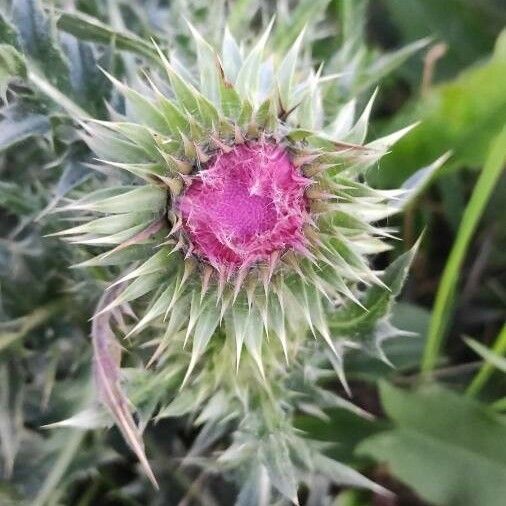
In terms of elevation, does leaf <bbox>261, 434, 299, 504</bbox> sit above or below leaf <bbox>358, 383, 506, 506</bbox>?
above

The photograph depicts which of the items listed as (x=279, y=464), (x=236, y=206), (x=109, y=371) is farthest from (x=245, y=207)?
(x=279, y=464)

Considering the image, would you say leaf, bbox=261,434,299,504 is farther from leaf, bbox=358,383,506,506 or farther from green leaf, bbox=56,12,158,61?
green leaf, bbox=56,12,158,61

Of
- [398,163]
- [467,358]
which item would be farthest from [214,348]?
[467,358]

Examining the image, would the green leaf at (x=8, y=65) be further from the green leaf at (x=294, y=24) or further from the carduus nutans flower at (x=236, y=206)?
the green leaf at (x=294, y=24)

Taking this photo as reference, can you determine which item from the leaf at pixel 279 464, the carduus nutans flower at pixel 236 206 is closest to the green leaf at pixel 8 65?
the carduus nutans flower at pixel 236 206

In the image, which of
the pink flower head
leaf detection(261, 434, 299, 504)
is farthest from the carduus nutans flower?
leaf detection(261, 434, 299, 504)

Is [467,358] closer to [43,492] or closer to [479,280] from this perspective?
[479,280]
